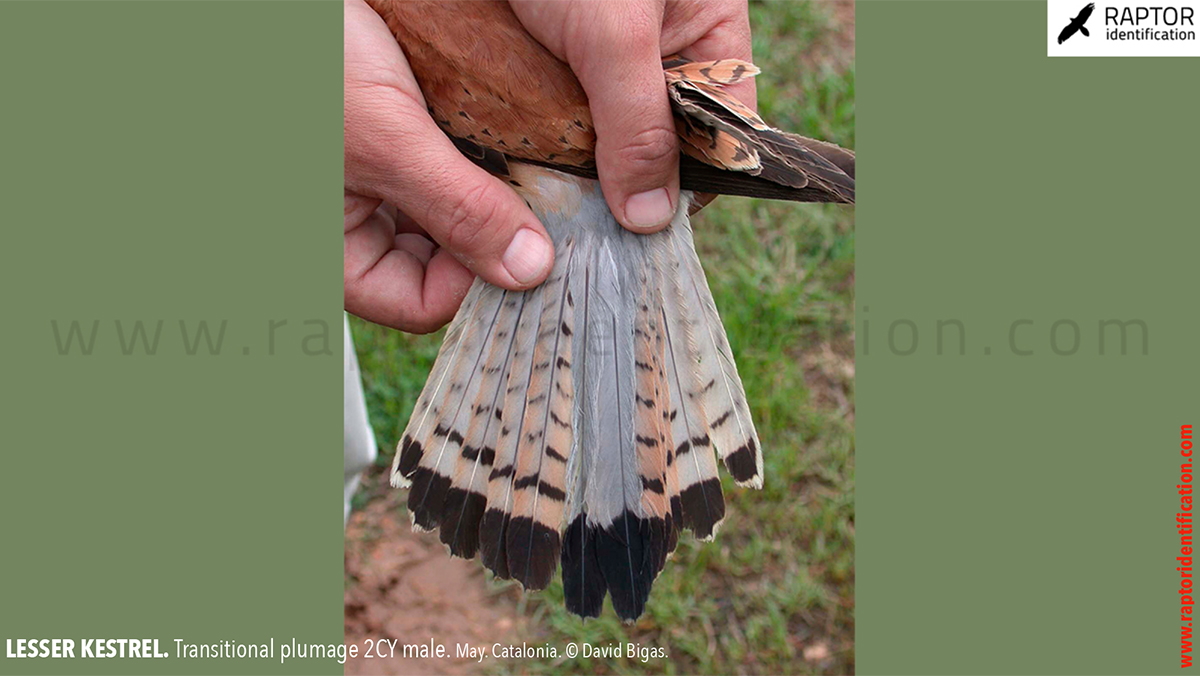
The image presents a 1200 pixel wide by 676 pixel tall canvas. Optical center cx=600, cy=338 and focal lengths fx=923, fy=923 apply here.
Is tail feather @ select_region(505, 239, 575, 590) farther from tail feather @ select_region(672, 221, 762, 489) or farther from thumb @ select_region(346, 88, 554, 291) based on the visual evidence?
tail feather @ select_region(672, 221, 762, 489)

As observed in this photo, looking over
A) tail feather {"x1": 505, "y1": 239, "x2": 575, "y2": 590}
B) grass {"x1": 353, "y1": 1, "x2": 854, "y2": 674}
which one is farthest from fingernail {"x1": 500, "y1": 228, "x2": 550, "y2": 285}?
grass {"x1": 353, "y1": 1, "x2": 854, "y2": 674}

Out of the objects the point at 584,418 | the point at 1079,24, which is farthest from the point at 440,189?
the point at 1079,24

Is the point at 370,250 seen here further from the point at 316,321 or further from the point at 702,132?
the point at 702,132

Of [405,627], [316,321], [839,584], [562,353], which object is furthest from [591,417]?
[839,584]

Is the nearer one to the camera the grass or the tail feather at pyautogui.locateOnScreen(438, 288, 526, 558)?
the tail feather at pyautogui.locateOnScreen(438, 288, 526, 558)

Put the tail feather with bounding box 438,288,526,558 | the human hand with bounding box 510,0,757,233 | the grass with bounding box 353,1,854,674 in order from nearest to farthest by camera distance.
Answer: the human hand with bounding box 510,0,757,233
the tail feather with bounding box 438,288,526,558
the grass with bounding box 353,1,854,674

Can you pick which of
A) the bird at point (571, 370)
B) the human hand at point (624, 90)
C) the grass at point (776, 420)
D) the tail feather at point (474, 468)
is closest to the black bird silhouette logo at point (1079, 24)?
the bird at point (571, 370)

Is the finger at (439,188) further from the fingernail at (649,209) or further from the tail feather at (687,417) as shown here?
the tail feather at (687,417)
